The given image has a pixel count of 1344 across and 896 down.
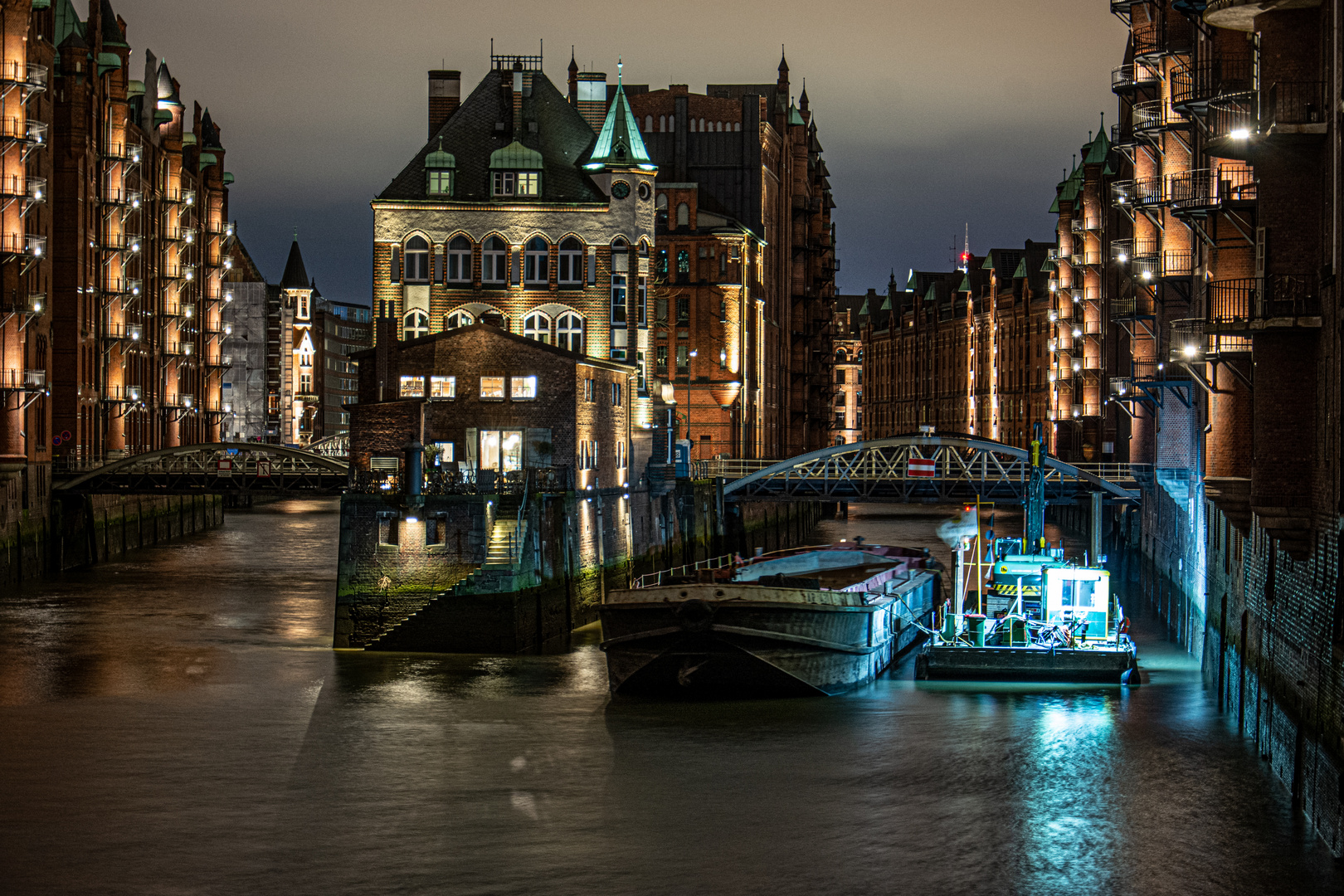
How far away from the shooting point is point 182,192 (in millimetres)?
111812

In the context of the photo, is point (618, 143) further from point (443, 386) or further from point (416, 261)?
point (443, 386)

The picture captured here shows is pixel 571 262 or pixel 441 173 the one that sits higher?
pixel 441 173

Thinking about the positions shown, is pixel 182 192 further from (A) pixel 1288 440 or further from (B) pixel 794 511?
(A) pixel 1288 440

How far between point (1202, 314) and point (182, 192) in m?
73.6

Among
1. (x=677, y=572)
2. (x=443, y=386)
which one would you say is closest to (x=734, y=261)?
(x=677, y=572)

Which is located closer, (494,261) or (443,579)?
(443,579)

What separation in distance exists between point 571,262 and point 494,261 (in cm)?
350

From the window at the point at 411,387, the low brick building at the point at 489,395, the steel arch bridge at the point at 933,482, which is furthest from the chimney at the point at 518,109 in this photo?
the window at the point at 411,387

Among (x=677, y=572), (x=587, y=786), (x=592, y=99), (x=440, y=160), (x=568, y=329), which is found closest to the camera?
(x=587, y=786)

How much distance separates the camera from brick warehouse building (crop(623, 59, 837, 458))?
107 m

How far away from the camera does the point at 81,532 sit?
81375 mm

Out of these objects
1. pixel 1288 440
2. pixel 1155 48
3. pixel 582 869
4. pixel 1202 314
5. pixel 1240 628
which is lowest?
pixel 582 869

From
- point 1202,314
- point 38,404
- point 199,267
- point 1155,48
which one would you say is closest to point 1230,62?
point 1202,314

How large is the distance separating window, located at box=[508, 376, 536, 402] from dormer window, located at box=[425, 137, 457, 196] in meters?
23.9
